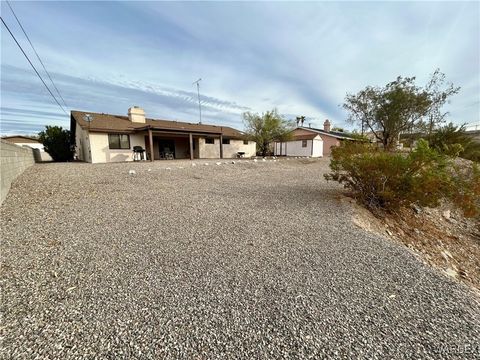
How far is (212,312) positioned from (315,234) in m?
2.40

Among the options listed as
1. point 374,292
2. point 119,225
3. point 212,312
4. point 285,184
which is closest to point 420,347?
point 374,292

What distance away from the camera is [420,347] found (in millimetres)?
1693

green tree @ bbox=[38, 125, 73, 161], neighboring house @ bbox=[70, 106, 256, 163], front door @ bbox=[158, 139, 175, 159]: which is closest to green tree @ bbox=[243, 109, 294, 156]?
neighboring house @ bbox=[70, 106, 256, 163]

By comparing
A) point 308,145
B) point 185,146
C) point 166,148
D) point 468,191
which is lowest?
point 468,191

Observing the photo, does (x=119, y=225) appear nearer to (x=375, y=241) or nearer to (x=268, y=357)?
(x=268, y=357)

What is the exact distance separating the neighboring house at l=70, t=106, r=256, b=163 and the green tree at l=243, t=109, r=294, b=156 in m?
1.47

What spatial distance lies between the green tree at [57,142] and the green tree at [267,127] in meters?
15.0

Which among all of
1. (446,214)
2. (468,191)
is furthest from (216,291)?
(446,214)

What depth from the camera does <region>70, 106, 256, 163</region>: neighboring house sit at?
46.0ft

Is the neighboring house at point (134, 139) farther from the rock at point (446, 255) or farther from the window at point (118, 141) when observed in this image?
the rock at point (446, 255)

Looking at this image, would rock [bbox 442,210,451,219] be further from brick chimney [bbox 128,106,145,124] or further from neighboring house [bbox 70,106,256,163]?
brick chimney [bbox 128,106,145,124]

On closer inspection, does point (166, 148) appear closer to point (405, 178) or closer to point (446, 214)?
point (405, 178)

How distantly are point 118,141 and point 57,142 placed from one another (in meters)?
5.23

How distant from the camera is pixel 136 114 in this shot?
17516 millimetres
